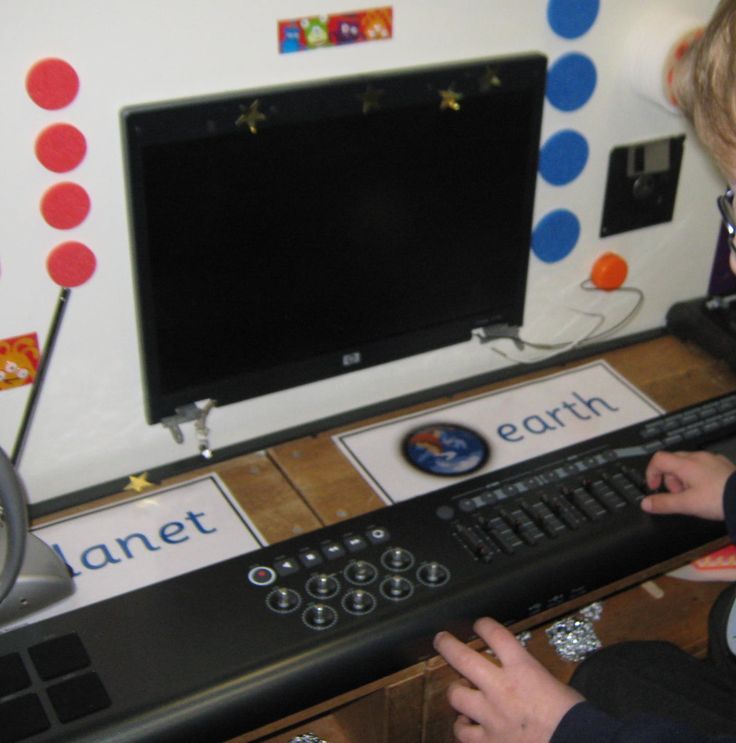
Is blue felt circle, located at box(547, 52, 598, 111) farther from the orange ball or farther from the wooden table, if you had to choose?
the wooden table

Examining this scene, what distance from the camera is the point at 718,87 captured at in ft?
3.05

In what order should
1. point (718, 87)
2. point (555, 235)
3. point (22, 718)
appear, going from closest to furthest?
point (718, 87)
point (22, 718)
point (555, 235)

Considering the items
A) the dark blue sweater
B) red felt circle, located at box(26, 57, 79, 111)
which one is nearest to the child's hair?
the dark blue sweater

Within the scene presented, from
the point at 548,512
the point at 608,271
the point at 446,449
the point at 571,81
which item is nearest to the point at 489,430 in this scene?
the point at 446,449

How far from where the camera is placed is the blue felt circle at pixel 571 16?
4.61ft

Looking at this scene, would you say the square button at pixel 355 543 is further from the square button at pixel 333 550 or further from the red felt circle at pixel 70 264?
the red felt circle at pixel 70 264

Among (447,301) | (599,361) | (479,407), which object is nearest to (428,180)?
(447,301)

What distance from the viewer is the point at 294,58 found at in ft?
4.12

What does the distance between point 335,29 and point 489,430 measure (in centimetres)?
58

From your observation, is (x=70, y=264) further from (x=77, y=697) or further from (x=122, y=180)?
(x=77, y=697)

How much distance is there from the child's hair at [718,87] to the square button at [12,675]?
0.84 metres

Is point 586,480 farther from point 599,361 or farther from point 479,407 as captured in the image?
point 599,361

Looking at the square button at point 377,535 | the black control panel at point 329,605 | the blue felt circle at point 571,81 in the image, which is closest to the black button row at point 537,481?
the black control panel at point 329,605

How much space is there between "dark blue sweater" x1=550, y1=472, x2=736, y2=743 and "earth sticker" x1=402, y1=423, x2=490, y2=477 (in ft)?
1.33
